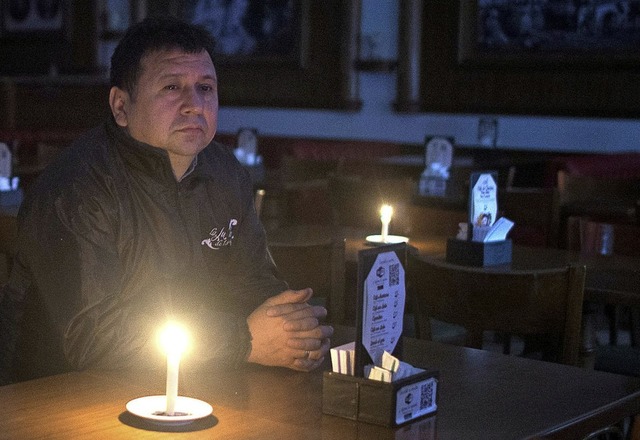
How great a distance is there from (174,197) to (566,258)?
1.84 m

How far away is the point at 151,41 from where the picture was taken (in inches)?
91.9

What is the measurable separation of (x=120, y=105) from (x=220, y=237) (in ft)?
1.11

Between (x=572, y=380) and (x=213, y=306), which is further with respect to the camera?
(x=213, y=306)

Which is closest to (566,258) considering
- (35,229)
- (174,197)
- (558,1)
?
(174,197)

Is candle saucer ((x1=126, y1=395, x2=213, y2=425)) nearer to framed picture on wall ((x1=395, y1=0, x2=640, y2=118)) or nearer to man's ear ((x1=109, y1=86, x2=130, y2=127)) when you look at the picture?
man's ear ((x1=109, y1=86, x2=130, y2=127))

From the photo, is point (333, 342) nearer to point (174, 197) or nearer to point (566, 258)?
point (174, 197)

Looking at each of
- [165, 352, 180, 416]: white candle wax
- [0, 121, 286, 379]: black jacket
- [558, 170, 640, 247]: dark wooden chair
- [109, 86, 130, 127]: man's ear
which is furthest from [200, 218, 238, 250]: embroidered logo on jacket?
[558, 170, 640, 247]: dark wooden chair

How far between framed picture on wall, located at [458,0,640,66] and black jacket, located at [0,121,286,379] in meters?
6.91

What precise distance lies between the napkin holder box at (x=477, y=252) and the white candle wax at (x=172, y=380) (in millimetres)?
1946

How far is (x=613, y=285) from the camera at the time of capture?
3.21 meters

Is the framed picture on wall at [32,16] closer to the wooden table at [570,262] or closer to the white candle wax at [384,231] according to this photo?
the wooden table at [570,262]

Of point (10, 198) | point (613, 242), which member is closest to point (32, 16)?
point (10, 198)

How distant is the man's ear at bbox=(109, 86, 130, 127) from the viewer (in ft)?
7.76

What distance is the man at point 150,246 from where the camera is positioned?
204 cm
